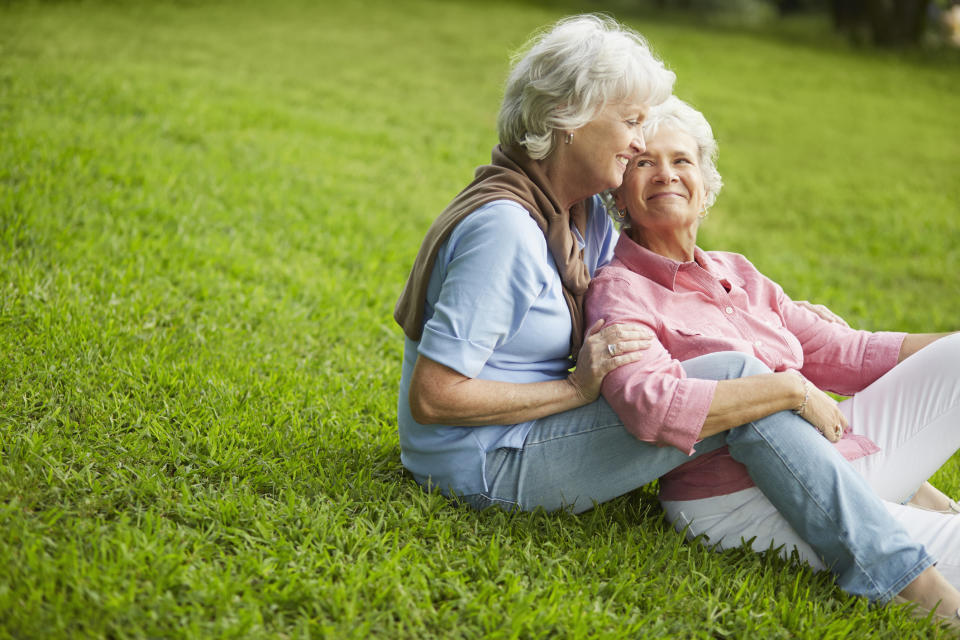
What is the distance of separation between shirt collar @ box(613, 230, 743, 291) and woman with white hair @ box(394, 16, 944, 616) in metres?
0.19

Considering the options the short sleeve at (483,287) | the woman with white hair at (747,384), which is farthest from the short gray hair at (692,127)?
the short sleeve at (483,287)

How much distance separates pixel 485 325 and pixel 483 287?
0.39ft

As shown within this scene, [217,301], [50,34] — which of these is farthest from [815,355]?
[50,34]

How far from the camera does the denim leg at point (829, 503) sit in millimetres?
2750

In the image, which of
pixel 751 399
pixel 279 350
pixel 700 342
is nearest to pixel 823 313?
pixel 700 342

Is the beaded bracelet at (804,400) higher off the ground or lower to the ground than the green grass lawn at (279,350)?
higher

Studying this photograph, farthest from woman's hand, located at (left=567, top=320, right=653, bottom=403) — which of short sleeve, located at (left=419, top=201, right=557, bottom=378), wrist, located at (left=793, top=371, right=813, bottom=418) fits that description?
wrist, located at (left=793, top=371, right=813, bottom=418)

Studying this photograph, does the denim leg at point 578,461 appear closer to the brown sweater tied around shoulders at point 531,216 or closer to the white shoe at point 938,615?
the brown sweater tied around shoulders at point 531,216

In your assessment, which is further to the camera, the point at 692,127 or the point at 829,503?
the point at 692,127

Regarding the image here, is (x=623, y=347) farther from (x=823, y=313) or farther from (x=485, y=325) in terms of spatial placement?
(x=823, y=313)

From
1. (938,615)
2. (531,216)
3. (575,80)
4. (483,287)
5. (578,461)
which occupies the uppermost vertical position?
(575,80)

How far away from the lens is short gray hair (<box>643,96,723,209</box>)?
3.29 metres

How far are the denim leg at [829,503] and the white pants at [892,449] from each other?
0.19 metres

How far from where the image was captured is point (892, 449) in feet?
10.3
